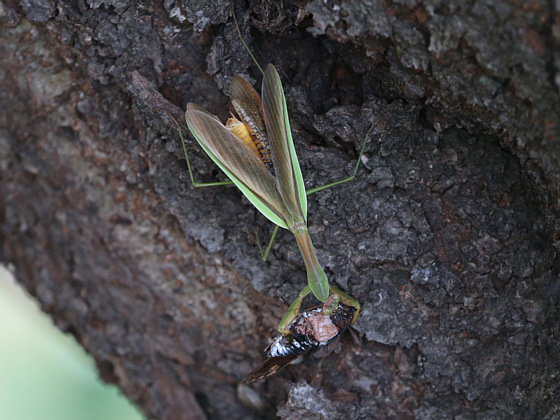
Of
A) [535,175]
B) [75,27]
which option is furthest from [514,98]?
[75,27]

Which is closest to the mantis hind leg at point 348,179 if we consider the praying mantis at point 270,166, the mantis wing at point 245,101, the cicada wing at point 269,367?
the praying mantis at point 270,166

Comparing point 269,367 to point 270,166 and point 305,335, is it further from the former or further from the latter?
point 270,166

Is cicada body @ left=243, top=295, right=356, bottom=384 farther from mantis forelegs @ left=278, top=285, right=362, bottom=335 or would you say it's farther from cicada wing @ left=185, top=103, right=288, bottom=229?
cicada wing @ left=185, top=103, right=288, bottom=229

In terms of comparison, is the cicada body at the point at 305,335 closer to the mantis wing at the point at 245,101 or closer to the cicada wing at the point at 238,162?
the cicada wing at the point at 238,162

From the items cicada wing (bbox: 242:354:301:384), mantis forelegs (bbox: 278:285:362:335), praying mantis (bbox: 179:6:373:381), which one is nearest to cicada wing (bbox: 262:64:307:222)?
praying mantis (bbox: 179:6:373:381)

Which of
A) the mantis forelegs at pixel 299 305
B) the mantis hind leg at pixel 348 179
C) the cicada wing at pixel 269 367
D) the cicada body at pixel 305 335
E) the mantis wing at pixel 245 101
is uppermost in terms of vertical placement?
the mantis wing at pixel 245 101

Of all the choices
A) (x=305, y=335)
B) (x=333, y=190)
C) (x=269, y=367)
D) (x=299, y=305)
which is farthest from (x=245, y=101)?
(x=269, y=367)

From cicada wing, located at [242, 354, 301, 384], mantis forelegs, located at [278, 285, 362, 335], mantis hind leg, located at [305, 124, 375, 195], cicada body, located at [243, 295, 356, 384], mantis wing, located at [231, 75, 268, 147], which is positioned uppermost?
mantis wing, located at [231, 75, 268, 147]
